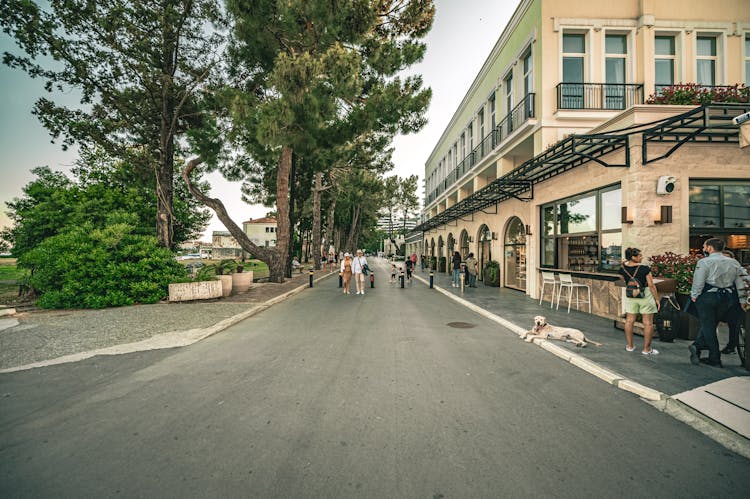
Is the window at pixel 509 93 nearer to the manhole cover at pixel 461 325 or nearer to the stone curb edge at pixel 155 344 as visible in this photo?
the manhole cover at pixel 461 325

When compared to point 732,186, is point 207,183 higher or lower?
higher

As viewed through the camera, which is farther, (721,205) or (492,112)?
(492,112)

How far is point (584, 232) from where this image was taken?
395 inches

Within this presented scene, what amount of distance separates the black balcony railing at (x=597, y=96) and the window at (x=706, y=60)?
2371 millimetres

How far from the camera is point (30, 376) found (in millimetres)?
4430

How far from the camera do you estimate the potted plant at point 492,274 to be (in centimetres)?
1673

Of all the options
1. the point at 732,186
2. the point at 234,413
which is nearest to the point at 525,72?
the point at 732,186

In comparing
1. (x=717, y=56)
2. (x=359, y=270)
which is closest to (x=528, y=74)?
(x=717, y=56)

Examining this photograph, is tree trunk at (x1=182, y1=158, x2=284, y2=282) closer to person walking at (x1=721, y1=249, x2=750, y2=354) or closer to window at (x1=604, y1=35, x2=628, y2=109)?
person walking at (x1=721, y1=249, x2=750, y2=354)

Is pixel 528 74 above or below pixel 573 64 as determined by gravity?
above

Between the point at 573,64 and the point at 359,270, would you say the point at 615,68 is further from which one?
the point at 359,270

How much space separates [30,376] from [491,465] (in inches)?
245

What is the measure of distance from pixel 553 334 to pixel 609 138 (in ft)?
17.1

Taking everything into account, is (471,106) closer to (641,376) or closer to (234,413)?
(641,376)
